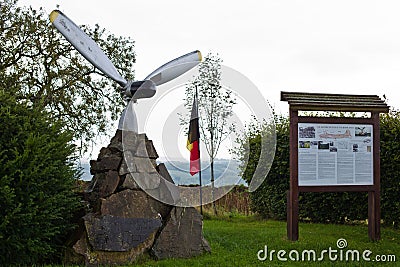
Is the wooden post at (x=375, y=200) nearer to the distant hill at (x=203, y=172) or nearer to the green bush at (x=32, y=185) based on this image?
the distant hill at (x=203, y=172)

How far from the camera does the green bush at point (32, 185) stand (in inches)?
268

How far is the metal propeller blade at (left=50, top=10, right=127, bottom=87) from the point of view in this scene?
751cm

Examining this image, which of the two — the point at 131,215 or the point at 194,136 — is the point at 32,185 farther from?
the point at 194,136

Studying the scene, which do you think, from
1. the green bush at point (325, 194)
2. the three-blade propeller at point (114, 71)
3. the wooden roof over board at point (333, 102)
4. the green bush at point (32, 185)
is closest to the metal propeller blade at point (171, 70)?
the three-blade propeller at point (114, 71)

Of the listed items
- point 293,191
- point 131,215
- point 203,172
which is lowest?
point 131,215

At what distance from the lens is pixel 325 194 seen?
12320 mm

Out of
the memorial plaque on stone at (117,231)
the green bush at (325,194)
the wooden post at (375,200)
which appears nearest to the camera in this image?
the memorial plaque on stone at (117,231)

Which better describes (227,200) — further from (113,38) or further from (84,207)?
(84,207)

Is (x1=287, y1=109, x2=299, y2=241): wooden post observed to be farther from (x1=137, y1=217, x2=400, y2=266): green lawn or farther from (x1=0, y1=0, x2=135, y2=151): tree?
(x1=0, y1=0, x2=135, y2=151): tree

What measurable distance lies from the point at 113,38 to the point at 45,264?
10298mm

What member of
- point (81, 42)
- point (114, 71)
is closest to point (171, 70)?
point (114, 71)

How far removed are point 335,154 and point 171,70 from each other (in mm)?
3718

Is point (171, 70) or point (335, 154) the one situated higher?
point (171, 70)

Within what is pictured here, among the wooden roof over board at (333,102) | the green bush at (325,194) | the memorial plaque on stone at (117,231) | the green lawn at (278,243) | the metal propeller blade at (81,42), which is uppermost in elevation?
the metal propeller blade at (81,42)
